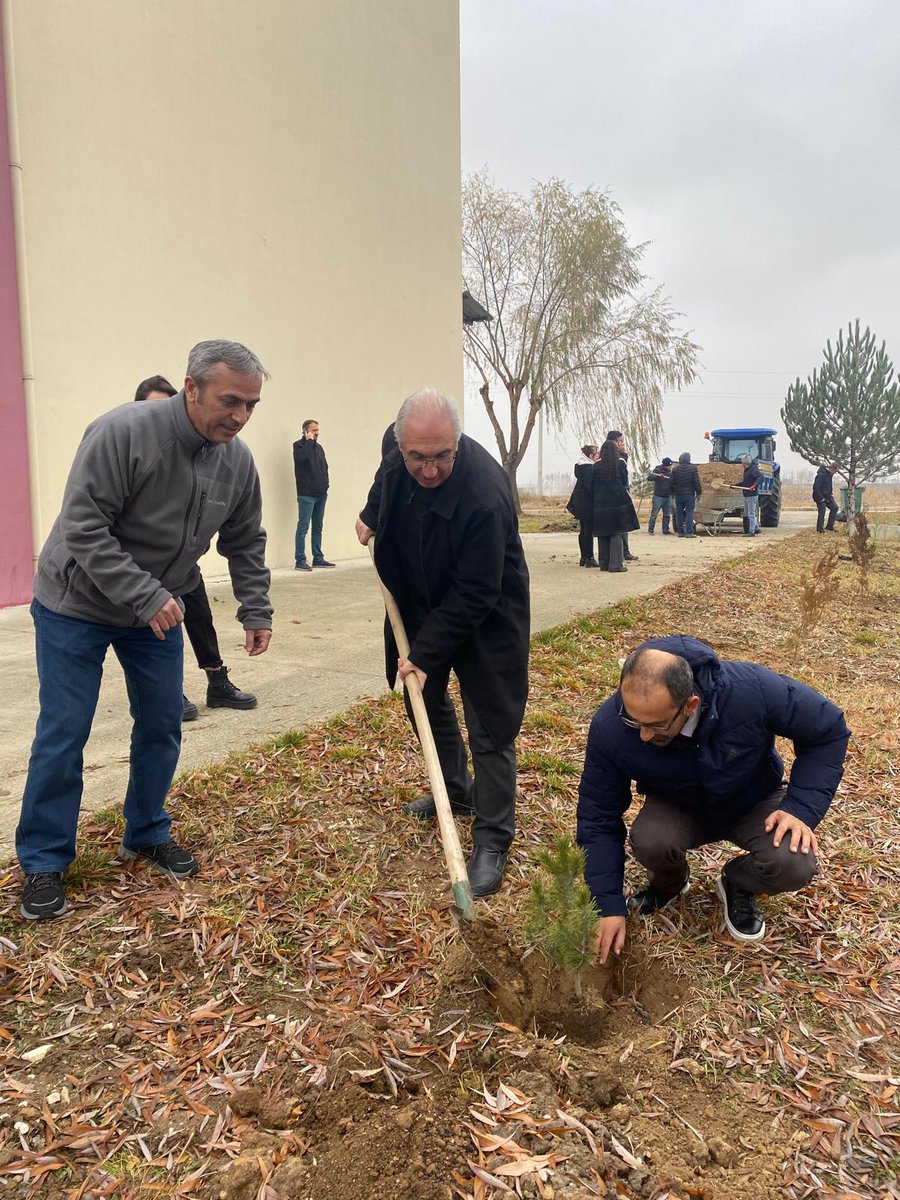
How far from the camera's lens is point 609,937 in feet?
8.18

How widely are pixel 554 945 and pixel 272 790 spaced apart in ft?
5.93

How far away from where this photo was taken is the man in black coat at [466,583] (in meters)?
2.88

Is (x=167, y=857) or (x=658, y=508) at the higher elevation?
(x=658, y=508)

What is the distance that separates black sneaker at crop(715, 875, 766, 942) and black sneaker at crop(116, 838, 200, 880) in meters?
1.89

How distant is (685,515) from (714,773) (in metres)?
17.1

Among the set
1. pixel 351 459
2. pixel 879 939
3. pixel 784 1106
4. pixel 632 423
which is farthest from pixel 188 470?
pixel 632 423

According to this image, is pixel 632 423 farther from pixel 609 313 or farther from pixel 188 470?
pixel 188 470

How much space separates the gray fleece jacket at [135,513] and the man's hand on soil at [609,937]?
5.47ft

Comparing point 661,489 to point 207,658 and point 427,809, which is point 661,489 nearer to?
point 207,658

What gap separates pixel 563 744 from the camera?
177 inches

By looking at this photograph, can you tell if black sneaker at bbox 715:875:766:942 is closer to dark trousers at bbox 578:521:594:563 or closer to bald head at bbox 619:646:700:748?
bald head at bbox 619:646:700:748

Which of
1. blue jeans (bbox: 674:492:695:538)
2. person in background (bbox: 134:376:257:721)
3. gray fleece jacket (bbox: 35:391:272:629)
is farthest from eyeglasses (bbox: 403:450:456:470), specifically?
blue jeans (bbox: 674:492:695:538)

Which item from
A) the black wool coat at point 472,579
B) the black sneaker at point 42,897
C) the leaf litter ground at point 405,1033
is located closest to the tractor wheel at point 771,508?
the leaf litter ground at point 405,1033

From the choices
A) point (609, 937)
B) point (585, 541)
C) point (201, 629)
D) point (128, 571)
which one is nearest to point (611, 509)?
point (585, 541)
